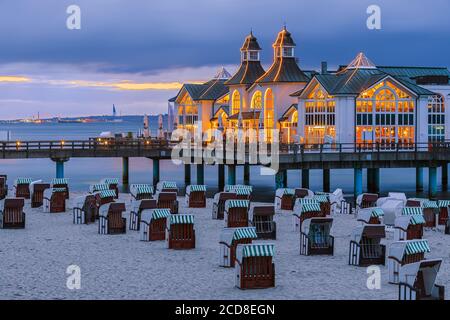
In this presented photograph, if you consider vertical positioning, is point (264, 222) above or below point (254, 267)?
above

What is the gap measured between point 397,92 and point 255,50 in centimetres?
1745

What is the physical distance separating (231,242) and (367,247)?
10.9 feet

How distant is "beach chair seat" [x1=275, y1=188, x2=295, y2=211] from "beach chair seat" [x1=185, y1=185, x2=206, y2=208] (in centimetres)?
299

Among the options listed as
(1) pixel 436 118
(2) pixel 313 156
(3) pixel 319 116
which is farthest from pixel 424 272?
(1) pixel 436 118

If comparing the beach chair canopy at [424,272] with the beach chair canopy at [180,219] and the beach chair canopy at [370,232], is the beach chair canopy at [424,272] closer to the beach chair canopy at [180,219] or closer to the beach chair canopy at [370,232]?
the beach chair canopy at [370,232]

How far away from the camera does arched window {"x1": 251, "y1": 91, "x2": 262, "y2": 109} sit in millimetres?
66000

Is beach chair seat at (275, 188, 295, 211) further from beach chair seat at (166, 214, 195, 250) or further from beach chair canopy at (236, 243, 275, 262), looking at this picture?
beach chair canopy at (236, 243, 275, 262)

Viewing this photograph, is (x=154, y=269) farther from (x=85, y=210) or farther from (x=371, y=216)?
(x=85, y=210)

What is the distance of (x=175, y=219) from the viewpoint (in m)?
23.7

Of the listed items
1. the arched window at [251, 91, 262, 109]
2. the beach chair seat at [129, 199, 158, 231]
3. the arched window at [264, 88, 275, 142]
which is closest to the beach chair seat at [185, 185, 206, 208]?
the beach chair seat at [129, 199, 158, 231]

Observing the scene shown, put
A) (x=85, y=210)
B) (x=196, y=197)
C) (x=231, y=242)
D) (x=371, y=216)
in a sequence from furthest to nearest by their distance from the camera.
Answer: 1. (x=196, y=197)
2. (x=85, y=210)
3. (x=371, y=216)
4. (x=231, y=242)

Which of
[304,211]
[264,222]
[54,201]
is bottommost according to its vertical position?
[264,222]

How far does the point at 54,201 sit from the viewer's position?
33.5 meters
